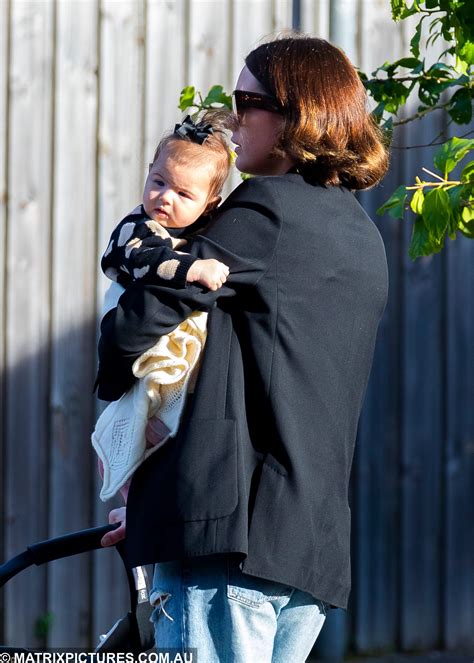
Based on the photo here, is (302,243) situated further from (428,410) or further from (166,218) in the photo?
(428,410)

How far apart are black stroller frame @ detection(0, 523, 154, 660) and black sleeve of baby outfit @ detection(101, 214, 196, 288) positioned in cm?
52

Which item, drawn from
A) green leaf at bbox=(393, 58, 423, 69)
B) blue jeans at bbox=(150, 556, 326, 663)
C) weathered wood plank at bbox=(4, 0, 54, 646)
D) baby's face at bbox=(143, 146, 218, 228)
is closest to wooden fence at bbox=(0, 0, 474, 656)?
weathered wood plank at bbox=(4, 0, 54, 646)

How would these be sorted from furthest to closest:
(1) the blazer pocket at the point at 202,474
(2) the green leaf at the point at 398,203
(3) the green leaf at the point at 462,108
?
(3) the green leaf at the point at 462,108, (2) the green leaf at the point at 398,203, (1) the blazer pocket at the point at 202,474

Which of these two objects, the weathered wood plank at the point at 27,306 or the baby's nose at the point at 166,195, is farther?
the weathered wood plank at the point at 27,306

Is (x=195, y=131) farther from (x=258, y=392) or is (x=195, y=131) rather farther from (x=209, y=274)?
(x=258, y=392)

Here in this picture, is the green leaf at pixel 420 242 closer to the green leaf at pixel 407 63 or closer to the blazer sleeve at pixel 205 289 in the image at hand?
the blazer sleeve at pixel 205 289

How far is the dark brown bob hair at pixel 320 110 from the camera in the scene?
6.46ft

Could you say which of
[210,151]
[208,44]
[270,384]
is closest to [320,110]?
[210,151]

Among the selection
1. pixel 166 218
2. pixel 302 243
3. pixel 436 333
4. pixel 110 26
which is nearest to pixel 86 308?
pixel 110 26

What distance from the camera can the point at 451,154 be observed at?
7.00 feet

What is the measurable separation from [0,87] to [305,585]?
2.54 m

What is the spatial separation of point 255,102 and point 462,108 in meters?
0.61

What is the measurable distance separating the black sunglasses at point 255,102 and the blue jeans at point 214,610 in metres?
0.83

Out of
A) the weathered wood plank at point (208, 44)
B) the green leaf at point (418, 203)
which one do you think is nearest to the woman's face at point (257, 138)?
the green leaf at point (418, 203)
